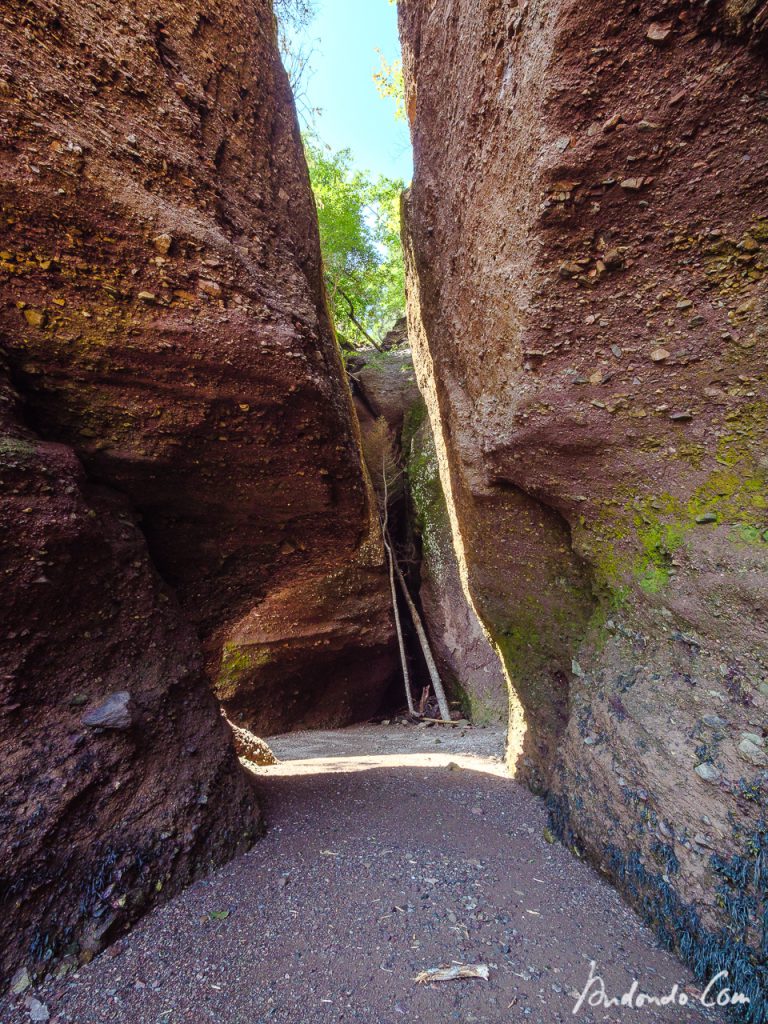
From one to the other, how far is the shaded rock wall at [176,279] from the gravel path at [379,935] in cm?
195

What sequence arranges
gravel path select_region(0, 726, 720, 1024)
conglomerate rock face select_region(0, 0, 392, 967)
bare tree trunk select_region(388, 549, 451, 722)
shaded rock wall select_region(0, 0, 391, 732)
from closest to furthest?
gravel path select_region(0, 726, 720, 1024), conglomerate rock face select_region(0, 0, 392, 967), shaded rock wall select_region(0, 0, 391, 732), bare tree trunk select_region(388, 549, 451, 722)

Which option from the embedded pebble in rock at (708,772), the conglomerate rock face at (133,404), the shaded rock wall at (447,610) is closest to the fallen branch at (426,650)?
the shaded rock wall at (447,610)

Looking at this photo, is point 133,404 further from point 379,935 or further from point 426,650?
point 426,650

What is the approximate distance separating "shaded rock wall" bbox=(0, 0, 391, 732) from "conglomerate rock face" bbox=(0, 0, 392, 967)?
0.01 meters

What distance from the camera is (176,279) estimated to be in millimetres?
2254

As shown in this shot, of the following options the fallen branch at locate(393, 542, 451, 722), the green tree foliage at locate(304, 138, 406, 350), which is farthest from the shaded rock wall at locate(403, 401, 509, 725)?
the green tree foliage at locate(304, 138, 406, 350)

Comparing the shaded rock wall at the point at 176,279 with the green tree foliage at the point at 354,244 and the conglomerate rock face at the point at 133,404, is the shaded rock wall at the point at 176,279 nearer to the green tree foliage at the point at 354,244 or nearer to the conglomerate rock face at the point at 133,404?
the conglomerate rock face at the point at 133,404

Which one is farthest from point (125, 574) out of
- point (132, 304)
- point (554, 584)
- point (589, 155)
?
point (589, 155)

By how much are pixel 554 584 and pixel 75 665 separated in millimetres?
2782

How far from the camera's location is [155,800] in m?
2.11

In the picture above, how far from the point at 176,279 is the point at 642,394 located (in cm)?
245

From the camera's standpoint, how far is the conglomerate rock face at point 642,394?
1726mm

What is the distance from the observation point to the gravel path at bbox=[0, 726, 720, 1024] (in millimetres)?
1468

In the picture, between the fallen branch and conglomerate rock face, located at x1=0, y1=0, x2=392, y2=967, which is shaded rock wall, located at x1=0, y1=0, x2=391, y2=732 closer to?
conglomerate rock face, located at x1=0, y1=0, x2=392, y2=967
